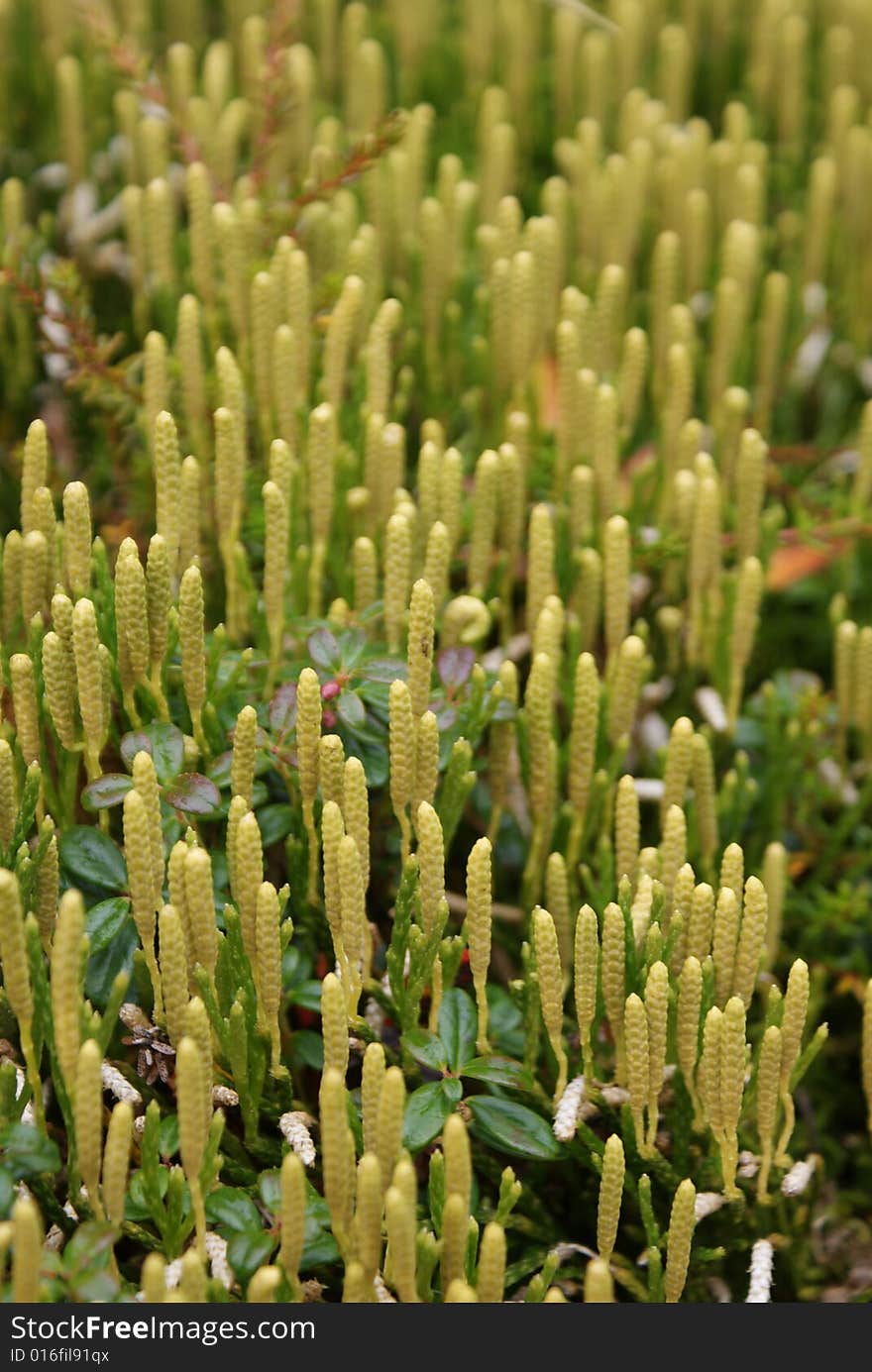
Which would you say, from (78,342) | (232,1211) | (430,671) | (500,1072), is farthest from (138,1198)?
(78,342)

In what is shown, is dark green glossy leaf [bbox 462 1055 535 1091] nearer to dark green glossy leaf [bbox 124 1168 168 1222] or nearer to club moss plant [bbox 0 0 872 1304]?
club moss plant [bbox 0 0 872 1304]

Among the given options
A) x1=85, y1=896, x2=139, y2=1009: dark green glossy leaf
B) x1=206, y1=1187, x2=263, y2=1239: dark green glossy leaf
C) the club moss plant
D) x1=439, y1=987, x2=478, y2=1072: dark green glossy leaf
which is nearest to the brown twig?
the club moss plant

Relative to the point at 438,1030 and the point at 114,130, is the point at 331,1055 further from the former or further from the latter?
the point at 114,130

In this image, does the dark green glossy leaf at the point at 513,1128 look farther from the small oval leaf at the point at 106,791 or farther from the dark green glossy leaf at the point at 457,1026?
the small oval leaf at the point at 106,791

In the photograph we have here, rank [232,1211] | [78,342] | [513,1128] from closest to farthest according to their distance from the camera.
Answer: [232,1211], [513,1128], [78,342]

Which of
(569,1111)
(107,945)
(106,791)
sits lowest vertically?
(569,1111)

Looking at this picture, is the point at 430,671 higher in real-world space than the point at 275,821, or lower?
higher

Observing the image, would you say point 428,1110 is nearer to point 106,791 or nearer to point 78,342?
point 106,791
